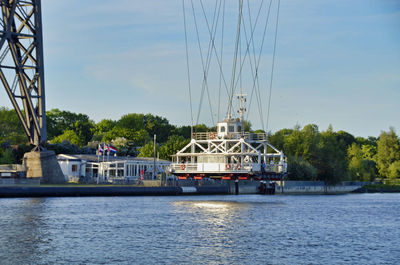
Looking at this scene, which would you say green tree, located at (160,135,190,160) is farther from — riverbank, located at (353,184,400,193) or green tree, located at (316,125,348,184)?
riverbank, located at (353,184,400,193)

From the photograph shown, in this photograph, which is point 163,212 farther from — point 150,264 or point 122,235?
point 150,264

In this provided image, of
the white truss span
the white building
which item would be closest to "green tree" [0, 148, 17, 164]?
the white building

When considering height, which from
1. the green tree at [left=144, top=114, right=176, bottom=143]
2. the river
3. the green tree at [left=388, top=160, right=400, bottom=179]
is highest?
the green tree at [left=144, top=114, right=176, bottom=143]

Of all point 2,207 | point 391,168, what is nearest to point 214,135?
point 2,207

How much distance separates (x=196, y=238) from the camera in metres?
39.1

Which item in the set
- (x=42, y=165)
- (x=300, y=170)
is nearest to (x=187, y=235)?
(x=42, y=165)

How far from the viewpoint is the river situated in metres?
32.1

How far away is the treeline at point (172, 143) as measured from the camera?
119812 millimetres

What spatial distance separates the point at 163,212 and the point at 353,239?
67.8 ft

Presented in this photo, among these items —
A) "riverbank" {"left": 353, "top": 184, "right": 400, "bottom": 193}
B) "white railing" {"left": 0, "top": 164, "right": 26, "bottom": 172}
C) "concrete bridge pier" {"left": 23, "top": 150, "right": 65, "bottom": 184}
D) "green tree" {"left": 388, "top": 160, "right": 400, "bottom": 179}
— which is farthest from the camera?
"green tree" {"left": 388, "top": 160, "right": 400, "bottom": 179}

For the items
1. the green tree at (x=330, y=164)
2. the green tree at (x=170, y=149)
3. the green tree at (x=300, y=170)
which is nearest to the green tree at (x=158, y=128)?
the green tree at (x=170, y=149)

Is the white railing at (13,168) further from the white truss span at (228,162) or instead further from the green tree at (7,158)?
the white truss span at (228,162)

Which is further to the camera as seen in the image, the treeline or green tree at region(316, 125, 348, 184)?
green tree at region(316, 125, 348, 184)

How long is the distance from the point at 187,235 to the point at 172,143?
3377 inches
